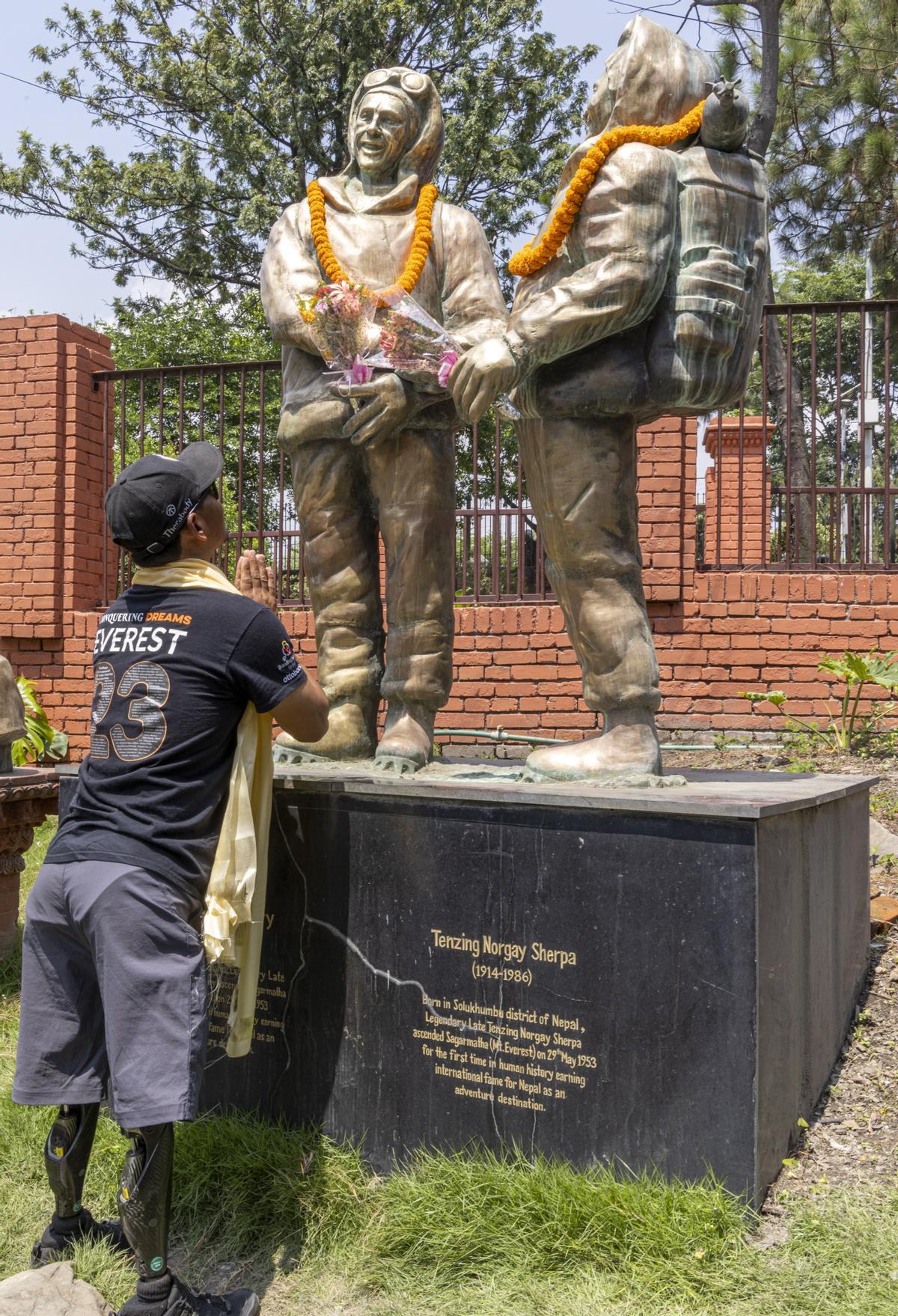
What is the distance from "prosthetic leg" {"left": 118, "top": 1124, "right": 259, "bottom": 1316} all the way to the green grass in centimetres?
27

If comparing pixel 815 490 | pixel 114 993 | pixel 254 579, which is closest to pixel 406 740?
pixel 254 579

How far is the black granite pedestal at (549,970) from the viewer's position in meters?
2.40

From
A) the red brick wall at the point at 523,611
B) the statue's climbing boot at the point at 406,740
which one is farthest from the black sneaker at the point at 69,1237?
the red brick wall at the point at 523,611

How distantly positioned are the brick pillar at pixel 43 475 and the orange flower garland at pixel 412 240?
5060 millimetres

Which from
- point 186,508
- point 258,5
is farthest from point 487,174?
point 186,508

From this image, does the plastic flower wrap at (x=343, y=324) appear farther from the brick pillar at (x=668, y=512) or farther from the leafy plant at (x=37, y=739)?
the leafy plant at (x=37, y=739)

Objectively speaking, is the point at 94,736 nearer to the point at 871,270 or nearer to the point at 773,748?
the point at 773,748

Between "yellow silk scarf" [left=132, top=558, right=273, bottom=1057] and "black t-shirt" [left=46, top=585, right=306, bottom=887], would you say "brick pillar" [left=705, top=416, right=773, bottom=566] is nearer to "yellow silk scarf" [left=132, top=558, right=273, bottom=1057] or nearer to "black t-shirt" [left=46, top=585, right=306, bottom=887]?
"yellow silk scarf" [left=132, top=558, right=273, bottom=1057]

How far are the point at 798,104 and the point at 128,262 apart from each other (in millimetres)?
8808

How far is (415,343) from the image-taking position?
3125 mm

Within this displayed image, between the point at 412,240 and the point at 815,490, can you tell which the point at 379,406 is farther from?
the point at 815,490

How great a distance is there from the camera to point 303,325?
3338 mm

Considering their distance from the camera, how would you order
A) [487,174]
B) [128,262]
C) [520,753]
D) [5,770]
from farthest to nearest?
[128,262] → [487,174] → [520,753] → [5,770]

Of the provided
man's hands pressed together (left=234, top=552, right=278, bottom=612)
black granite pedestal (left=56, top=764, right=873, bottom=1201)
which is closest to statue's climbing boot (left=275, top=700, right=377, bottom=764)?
black granite pedestal (left=56, top=764, right=873, bottom=1201)
